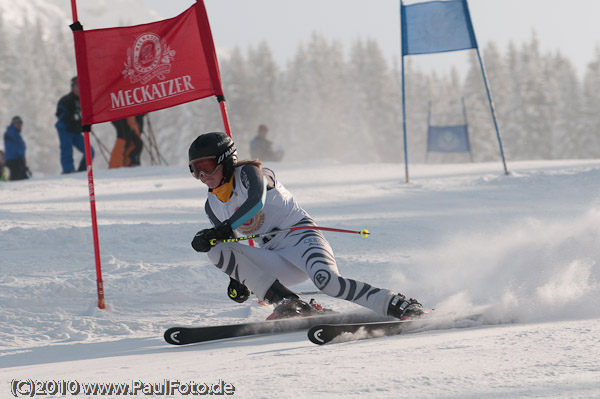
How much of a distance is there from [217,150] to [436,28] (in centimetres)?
859

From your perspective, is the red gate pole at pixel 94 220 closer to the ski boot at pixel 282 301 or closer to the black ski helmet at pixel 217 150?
the black ski helmet at pixel 217 150

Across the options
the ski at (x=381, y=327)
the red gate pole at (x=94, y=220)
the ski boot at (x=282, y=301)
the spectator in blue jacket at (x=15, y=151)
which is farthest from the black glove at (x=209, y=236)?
the spectator in blue jacket at (x=15, y=151)

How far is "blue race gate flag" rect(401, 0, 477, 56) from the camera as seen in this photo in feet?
38.2

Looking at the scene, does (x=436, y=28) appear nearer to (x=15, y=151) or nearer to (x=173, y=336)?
(x=173, y=336)

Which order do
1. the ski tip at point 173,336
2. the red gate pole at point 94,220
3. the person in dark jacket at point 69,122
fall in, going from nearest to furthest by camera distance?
1. the ski tip at point 173,336
2. the red gate pole at point 94,220
3. the person in dark jacket at point 69,122

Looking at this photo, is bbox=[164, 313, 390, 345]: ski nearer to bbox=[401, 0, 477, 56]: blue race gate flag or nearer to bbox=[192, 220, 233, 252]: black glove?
bbox=[192, 220, 233, 252]: black glove

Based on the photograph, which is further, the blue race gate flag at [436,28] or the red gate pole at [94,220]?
the blue race gate flag at [436,28]

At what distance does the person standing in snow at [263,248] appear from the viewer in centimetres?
397

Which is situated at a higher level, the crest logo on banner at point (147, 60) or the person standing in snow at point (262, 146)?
the crest logo on banner at point (147, 60)

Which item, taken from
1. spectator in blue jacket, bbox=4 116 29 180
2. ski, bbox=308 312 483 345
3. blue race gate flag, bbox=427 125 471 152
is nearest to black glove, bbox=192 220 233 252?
ski, bbox=308 312 483 345

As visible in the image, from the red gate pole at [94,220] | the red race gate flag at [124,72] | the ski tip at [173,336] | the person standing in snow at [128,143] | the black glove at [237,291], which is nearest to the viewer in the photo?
the ski tip at [173,336]

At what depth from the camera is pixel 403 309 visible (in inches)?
154

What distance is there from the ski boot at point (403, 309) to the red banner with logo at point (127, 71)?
2.40m

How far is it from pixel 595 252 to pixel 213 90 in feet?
10.6
